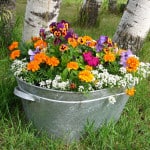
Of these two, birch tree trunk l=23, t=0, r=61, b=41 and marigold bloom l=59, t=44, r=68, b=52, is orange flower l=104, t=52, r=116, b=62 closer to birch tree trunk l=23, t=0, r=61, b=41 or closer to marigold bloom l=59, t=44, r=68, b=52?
marigold bloom l=59, t=44, r=68, b=52

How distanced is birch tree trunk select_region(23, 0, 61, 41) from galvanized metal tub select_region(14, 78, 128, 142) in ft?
3.05

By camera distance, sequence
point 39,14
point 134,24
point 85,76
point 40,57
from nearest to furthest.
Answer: point 85,76, point 40,57, point 39,14, point 134,24

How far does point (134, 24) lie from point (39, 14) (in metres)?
1.04

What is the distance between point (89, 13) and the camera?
7074mm

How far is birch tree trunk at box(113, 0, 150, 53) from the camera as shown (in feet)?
13.5

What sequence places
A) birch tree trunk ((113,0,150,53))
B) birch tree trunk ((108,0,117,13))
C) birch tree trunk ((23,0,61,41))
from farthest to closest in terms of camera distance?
birch tree trunk ((108,0,117,13)) < birch tree trunk ((113,0,150,53)) < birch tree trunk ((23,0,61,41))

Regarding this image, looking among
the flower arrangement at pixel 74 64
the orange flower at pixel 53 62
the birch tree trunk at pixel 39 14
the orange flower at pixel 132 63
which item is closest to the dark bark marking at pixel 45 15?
the birch tree trunk at pixel 39 14

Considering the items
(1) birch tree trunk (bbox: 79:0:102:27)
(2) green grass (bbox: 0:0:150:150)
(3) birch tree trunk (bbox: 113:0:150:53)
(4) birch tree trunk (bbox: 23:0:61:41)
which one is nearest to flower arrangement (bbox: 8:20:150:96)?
(2) green grass (bbox: 0:0:150:150)

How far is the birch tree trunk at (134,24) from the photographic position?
4.12m

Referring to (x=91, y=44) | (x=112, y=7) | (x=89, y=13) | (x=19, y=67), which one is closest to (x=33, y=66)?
(x=19, y=67)

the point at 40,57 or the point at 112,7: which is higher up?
the point at 40,57

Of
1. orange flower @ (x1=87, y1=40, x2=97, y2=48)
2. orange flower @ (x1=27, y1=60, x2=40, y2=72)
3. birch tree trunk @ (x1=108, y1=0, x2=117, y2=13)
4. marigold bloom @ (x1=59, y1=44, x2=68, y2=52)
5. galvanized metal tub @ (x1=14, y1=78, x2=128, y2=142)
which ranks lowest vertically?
birch tree trunk @ (x1=108, y1=0, x2=117, y2=13)

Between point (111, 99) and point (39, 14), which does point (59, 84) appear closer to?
point (111, 99)

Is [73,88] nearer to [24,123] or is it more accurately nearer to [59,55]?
[59,55]
